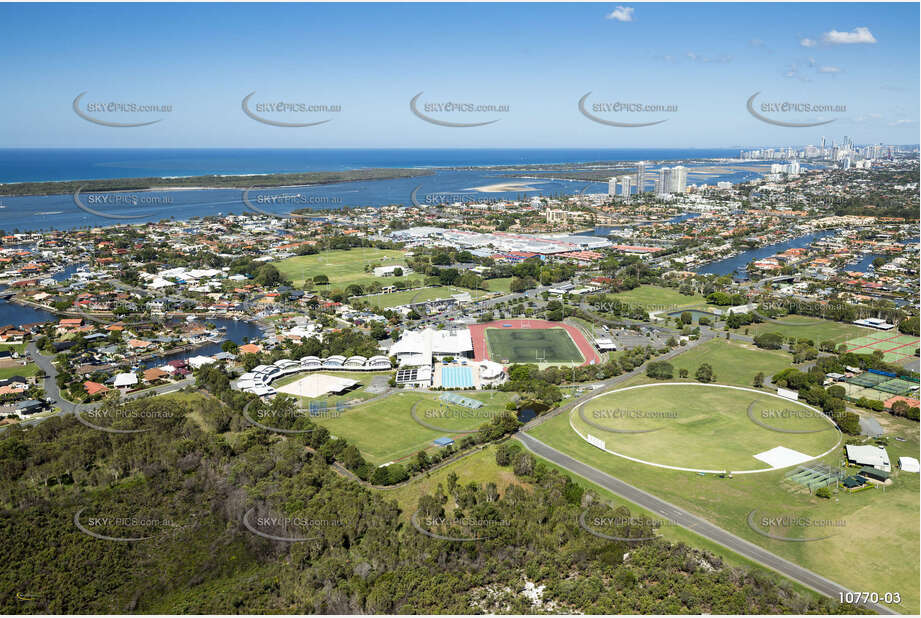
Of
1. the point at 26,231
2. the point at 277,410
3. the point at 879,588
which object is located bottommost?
the point at 879,588

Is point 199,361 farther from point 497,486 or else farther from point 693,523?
point 693,523

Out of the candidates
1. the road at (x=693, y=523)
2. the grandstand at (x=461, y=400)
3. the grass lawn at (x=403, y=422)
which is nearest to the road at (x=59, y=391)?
the grass lawn at (x=403, y=422)

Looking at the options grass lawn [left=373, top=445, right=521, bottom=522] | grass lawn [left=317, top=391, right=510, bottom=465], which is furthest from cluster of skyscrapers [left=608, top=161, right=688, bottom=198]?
grass lawn [left=373, top=445, right=521, bottom=522]

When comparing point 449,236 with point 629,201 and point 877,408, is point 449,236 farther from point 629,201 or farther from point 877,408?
point 877,408

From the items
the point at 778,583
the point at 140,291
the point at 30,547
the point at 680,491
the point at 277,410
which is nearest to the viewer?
the point at 778,583

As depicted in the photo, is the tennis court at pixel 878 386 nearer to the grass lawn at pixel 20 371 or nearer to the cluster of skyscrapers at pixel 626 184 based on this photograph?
the grass lawn at pixel 20 371

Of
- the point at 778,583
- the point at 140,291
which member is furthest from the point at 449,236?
the point at 778,583
